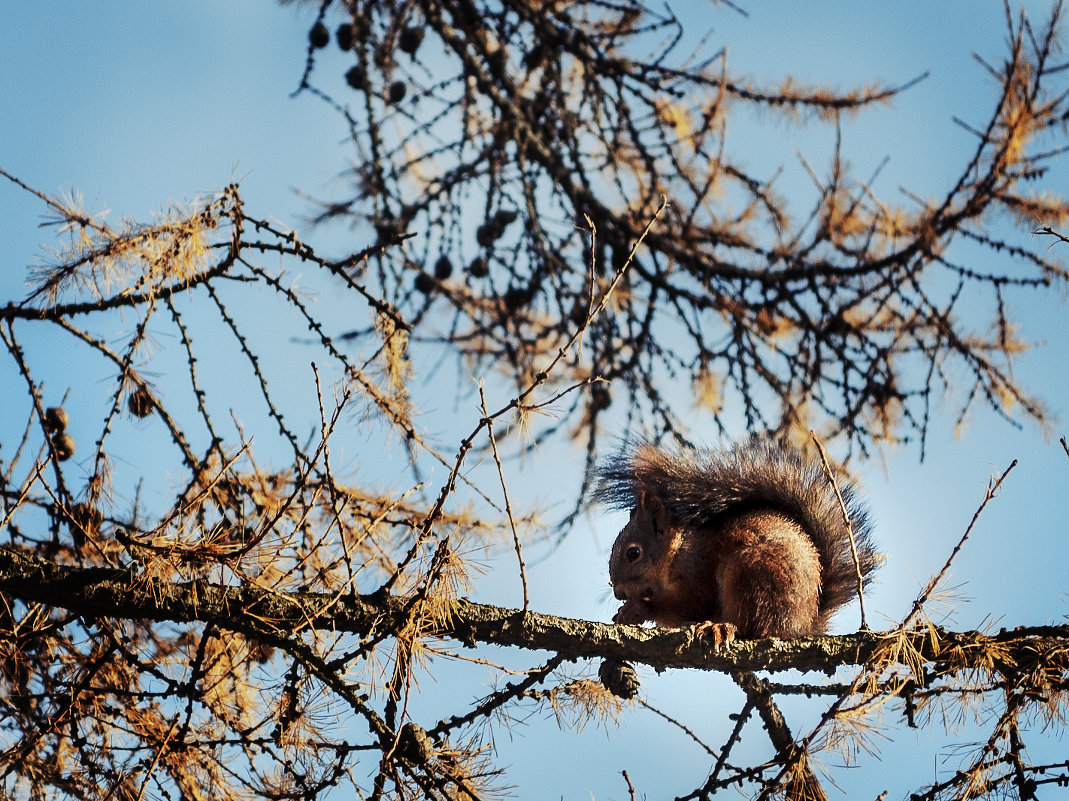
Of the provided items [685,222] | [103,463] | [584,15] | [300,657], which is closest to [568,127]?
[685,222]

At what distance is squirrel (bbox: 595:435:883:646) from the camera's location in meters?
2.39

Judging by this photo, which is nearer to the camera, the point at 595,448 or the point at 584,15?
the point at 595,448

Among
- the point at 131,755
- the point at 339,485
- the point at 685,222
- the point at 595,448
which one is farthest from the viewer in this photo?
the point at 595,448

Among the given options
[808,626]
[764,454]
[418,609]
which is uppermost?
[764,454]

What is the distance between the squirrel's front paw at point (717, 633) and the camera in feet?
6.82

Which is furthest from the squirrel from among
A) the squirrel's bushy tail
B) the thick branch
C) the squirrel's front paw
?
the thick branch

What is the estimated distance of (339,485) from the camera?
2.33 meters

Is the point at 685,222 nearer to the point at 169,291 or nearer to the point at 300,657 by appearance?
the point at 169,291

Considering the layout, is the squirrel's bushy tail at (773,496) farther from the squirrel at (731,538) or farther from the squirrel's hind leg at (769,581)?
the squirrel's hind leg at (769,581)

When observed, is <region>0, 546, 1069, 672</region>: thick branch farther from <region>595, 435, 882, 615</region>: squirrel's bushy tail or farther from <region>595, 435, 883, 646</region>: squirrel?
<region>595, 435, 882, 615</region>: squirrel's bushy tail

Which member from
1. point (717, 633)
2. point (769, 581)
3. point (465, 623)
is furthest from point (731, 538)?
point (465, 623)

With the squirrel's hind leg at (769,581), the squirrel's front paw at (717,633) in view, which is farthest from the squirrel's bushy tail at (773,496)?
the squirrel's front paw at (717,633)

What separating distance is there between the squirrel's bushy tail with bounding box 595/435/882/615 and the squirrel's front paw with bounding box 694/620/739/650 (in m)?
0.46

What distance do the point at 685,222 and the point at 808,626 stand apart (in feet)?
5.85
